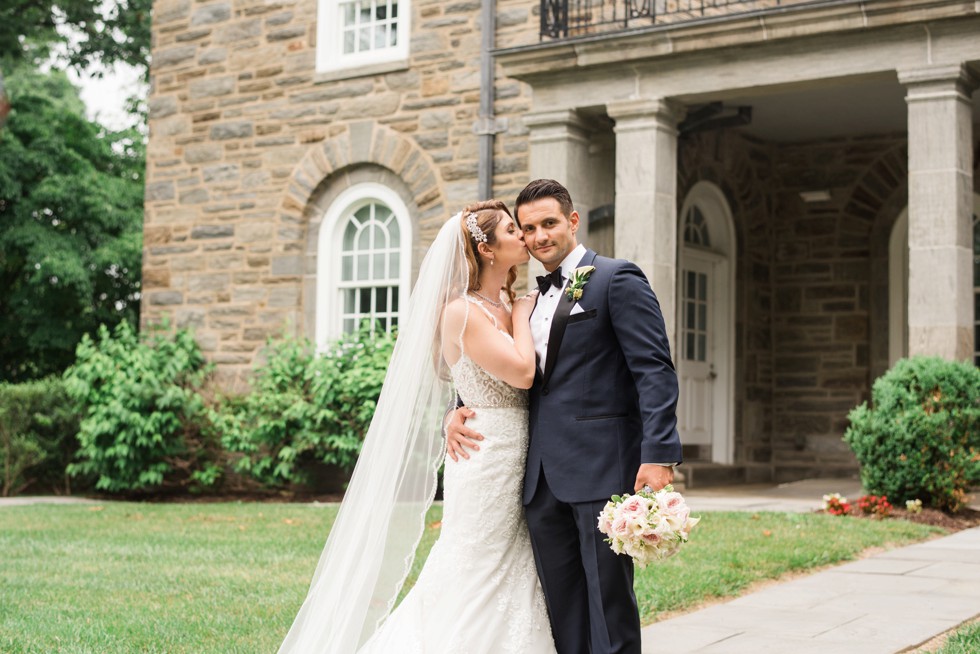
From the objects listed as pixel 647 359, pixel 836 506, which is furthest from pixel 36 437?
pixel 647 359

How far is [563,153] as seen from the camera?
11.3 m

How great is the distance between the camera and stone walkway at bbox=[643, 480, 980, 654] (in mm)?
5273

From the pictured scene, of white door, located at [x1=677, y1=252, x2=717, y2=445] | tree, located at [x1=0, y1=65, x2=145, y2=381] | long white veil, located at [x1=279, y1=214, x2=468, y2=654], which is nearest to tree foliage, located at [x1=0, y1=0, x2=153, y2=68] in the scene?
tree, located at [x1=0, y1=65, x2=145, y2=381]

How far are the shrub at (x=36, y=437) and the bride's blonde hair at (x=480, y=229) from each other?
1006 cm

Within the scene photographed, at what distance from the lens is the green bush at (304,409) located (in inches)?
475

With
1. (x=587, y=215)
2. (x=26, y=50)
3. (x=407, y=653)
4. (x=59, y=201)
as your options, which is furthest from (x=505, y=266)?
(x=26, y=50)

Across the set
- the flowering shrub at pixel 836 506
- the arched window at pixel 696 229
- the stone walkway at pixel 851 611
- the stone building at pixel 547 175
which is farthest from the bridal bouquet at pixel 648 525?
the arched window at pixel 696 229

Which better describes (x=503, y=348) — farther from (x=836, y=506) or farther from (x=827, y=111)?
(x=827, y=111)

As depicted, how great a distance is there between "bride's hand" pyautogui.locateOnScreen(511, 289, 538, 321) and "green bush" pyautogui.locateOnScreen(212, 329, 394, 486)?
294 inches

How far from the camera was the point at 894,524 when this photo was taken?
8.98m

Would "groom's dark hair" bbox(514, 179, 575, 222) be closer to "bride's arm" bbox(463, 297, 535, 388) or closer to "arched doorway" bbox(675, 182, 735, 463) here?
"bride's arm" bbox(463, 297, 535, 388)

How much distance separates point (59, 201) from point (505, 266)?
1730 cm

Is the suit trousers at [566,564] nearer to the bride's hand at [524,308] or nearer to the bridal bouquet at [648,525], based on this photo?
the bridal bouquet at [648,525]

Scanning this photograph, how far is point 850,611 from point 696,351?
783 cm
